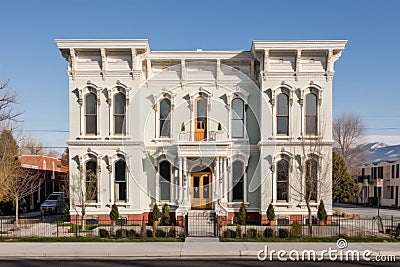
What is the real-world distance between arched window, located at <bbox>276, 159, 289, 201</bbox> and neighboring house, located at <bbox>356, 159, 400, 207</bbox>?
63.0 feet

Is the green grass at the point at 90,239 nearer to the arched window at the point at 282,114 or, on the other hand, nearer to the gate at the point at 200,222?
the gate at the point at 200,222

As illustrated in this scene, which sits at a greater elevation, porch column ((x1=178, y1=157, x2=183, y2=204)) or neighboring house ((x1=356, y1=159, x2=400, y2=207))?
porch column ((x1=178, y1=157, x2=183, y2=204))

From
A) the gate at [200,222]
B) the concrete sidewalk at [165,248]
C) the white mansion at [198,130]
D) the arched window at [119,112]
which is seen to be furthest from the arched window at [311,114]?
the arched window at [119,112]

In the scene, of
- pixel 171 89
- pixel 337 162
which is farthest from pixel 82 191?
pixel 337 162

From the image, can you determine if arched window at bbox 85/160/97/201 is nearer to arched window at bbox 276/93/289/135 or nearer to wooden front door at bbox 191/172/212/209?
wooden front door at bbox 191/172/212/209

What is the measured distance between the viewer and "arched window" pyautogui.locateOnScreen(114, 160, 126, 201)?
25.2 metres

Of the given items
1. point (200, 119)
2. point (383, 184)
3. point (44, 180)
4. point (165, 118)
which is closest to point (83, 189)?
point (165, 118)

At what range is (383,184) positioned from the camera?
48.1 metres

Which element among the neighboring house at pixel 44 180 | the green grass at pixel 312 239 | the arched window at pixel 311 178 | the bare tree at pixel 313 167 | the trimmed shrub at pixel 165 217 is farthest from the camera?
the neighboring house at pixel 44 180

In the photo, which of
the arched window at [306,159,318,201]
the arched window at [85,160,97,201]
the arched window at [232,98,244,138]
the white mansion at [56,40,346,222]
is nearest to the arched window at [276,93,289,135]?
the white mansion at [56,40,346,222]

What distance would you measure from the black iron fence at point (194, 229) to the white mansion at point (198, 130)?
1.37 metres

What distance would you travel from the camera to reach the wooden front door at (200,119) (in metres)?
26.0

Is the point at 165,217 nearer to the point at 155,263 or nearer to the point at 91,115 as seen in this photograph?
the point at 91,115

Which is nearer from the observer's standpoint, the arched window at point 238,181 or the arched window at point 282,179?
the arched window at point 282,179
